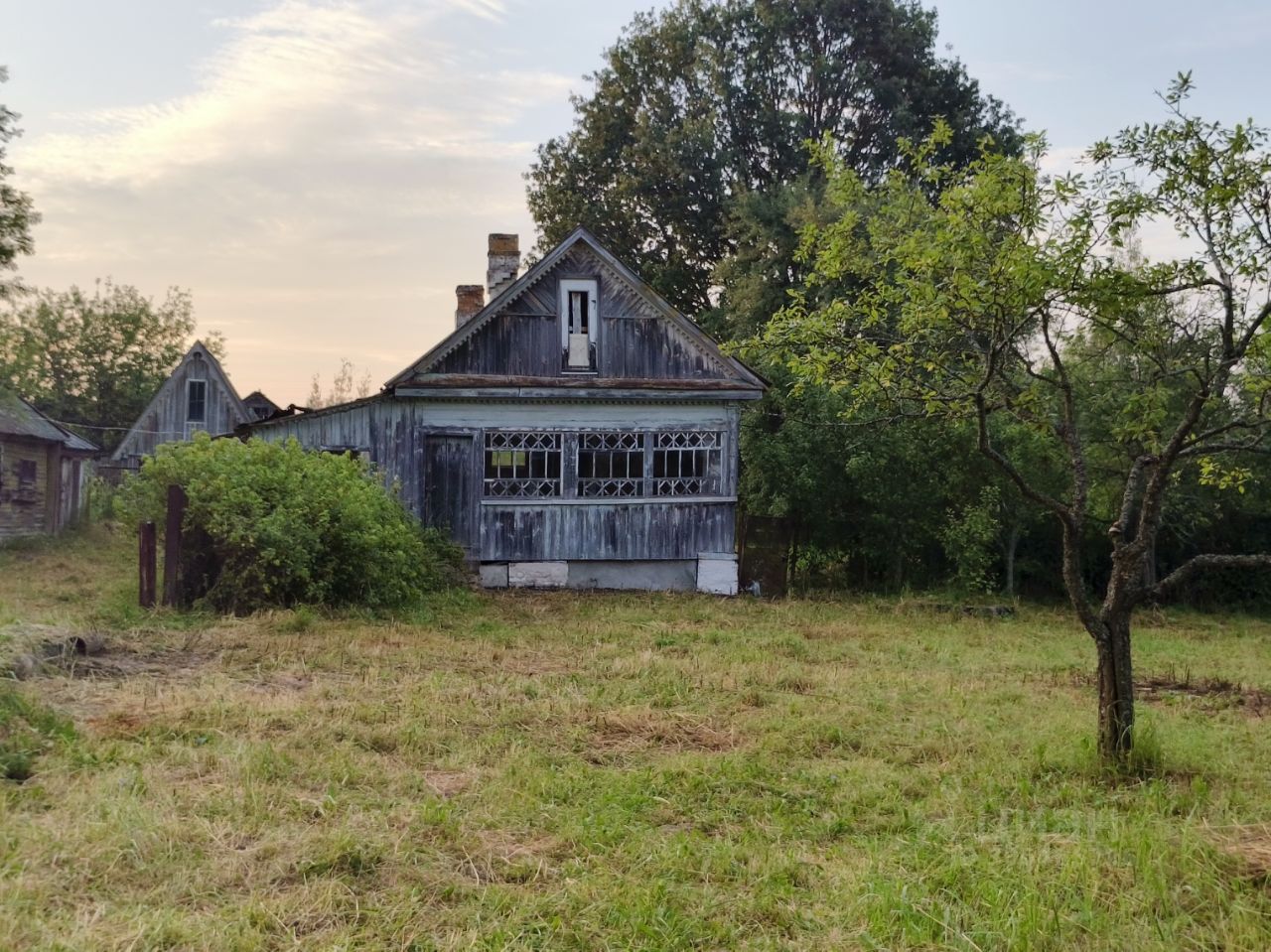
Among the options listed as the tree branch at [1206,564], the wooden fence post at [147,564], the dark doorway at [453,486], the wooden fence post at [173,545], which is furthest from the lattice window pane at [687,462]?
the tree branch at [1206,564]

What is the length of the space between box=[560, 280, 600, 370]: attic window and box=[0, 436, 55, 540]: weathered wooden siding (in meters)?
16.4

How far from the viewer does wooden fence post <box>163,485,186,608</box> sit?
13070mm

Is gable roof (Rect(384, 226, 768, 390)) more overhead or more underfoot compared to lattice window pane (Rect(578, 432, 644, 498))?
more overhead

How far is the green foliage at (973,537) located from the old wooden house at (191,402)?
23.7 meters

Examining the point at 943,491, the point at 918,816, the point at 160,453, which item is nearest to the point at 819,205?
the point at 943,491

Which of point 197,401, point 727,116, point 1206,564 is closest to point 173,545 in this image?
point 1206,564

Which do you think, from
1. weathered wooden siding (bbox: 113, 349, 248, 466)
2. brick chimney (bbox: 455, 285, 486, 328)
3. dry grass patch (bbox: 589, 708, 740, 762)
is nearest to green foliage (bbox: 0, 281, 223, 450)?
weathered wooden siding (bbox: 113, 349, 248, 466)

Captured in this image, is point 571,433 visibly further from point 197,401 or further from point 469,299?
point 197,401

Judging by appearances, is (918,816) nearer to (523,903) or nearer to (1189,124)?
(523,903)

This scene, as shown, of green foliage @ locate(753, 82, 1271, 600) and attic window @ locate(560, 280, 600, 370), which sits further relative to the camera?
attic window @ locate(560, 280, 600, 370)

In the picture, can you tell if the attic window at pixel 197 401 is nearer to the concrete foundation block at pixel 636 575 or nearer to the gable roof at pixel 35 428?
the gable roof at pixel 35 428

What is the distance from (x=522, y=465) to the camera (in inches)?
725

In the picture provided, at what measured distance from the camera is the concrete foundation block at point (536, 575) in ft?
59.8

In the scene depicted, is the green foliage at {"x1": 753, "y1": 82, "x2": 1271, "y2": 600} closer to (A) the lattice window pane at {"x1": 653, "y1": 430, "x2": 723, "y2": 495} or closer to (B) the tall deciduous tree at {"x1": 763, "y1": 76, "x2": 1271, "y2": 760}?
(B) the tall deciduous tree at {"x1": 763, "y1": 76, "x2": 1271, "y2": 760}
